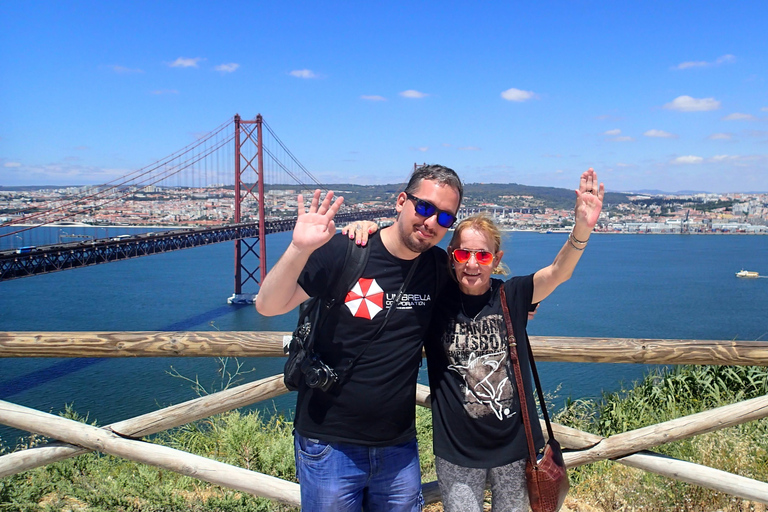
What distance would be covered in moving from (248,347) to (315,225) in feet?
2.41

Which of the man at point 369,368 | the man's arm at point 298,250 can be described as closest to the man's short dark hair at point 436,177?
the man at point 369,368

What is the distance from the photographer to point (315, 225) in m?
1.22

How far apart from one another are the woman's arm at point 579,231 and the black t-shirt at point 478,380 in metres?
0.05

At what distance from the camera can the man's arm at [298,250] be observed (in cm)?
121

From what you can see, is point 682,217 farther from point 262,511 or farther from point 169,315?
point 262,511

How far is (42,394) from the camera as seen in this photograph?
1412 centimetres

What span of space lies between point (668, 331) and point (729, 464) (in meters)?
18.6

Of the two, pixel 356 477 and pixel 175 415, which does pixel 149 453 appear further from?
pixel 356 477

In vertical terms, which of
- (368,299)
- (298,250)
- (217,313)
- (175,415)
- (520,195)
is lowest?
(217,313)

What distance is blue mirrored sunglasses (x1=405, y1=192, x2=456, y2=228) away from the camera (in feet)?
4.49

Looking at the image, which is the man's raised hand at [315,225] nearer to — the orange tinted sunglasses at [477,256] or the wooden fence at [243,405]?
the orange tinted sunglasses at [477,256]

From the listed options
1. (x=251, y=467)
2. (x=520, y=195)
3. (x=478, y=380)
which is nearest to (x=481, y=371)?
(x=478, y=380)

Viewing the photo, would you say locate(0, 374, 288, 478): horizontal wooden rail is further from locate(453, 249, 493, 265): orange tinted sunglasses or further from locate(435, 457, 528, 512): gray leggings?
locate(453, 249, 493, 265): orange tinted sunglasses

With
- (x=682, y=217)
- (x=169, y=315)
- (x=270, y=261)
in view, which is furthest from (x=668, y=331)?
(x=682, y=217)
